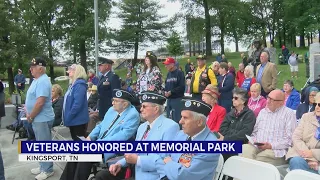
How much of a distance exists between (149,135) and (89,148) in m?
0.67

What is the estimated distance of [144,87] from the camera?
6.01 meters

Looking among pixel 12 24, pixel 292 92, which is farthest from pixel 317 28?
pixel 292 92

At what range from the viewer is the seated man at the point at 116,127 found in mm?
3965

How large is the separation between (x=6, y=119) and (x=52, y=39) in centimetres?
2302

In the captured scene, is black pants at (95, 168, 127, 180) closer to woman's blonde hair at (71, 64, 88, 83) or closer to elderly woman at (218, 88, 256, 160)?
elderly woman at (218, 88, 256, 160)

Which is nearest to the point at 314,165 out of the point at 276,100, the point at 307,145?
the point at 307,145

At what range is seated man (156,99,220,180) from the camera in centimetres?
283

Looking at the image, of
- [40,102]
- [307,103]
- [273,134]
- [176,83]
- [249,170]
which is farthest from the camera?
[176,83]

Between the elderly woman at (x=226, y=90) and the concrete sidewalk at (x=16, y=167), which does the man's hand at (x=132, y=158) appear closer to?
the concrete sidewalk at (x=16, y=167)

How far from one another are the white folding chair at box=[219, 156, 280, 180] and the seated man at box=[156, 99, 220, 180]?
267 mm

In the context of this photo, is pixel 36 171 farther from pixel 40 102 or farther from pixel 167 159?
pixel 167 159

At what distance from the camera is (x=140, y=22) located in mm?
41969

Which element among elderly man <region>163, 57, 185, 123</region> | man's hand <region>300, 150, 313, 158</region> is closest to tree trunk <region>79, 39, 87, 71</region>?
elderly man <region>163, 57, 185, 123</region>

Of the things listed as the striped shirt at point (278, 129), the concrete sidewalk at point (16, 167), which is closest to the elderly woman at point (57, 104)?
the concrete sidewalk at point (16, 167)
